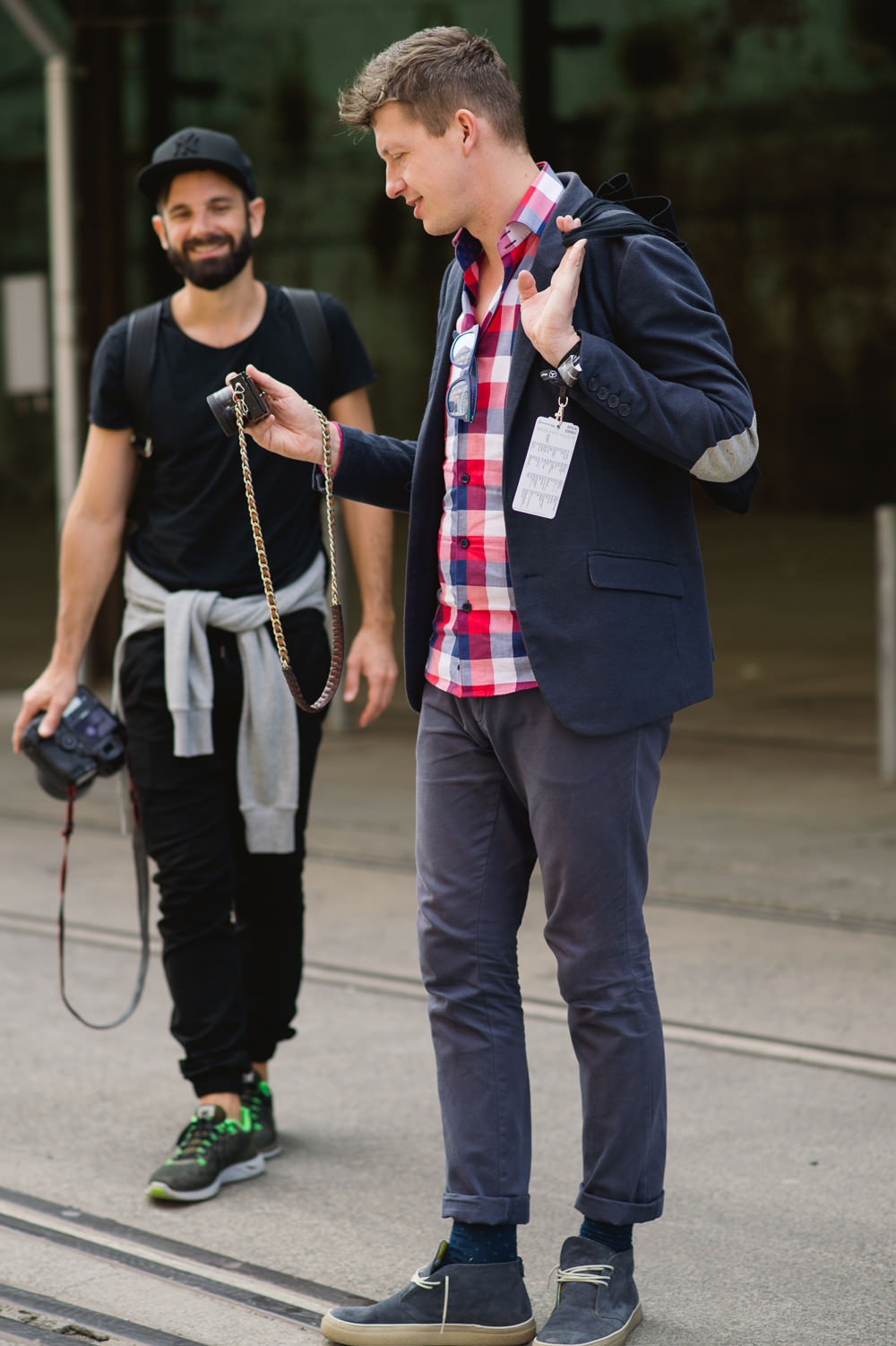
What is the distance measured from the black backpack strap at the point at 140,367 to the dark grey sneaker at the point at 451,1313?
1.71 m

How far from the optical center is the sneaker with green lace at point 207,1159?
3555 mm

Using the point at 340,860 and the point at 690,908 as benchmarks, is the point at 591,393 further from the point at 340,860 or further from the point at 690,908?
the point at 340,860

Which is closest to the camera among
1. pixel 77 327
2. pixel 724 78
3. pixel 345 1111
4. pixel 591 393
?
pixel 591 393

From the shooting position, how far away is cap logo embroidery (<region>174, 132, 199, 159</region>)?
3635mm

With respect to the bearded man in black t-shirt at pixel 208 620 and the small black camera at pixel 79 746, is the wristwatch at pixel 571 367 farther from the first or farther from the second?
the small black camera at pixel 79 746

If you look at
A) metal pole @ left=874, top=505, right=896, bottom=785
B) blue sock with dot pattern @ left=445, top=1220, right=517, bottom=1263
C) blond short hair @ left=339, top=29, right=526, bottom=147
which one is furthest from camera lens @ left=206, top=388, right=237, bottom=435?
metal pole @ left=874, top=505, right=896, bottom=785

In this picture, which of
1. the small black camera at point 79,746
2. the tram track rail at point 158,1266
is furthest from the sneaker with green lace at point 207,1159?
the small black camera at point 79,746

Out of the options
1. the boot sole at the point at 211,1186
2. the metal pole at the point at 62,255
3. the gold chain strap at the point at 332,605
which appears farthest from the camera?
the metal pole at the point at 62,255

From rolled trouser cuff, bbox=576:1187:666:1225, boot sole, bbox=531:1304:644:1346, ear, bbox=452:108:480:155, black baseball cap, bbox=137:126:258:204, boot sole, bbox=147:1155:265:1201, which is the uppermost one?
black baseball cap, bbox=137:126:258:204

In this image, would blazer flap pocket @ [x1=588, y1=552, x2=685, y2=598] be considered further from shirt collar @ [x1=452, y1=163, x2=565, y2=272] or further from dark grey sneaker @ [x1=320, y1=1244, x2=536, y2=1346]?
dark grey sneaker @ [x1=320, y1=1244, x2=536, y2=1346]

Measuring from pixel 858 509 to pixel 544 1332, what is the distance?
2056 centimetres

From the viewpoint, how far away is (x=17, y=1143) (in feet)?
12.7

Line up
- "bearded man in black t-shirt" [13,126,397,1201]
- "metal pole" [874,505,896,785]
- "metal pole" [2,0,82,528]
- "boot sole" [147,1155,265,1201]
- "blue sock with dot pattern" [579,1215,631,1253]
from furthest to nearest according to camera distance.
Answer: "metal pole" [2,0,82,528] → "metal pole" [874,505,896,785] → "bearded man in black t-shirt" [13,126,397,1201] → "boot sole" [147,1155,265,1201] → "blue sock with dot pattern" [579,1215,631,1253]

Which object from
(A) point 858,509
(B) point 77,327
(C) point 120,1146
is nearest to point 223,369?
(C) point 120,1146
